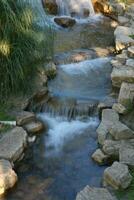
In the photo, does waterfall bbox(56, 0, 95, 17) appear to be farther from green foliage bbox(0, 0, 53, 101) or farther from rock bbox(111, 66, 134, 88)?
green foliage bbox(0, 0, 53, 101)

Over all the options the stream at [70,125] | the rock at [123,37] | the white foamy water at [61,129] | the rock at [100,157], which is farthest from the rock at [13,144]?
the rock at [123,37]

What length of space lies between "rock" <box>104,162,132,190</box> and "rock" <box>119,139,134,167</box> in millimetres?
146

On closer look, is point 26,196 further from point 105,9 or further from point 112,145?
point 105,9

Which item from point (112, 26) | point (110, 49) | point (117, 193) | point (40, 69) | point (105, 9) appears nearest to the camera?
point (117, 193)

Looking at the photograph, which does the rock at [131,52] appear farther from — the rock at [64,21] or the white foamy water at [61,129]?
the rock at [64,21]

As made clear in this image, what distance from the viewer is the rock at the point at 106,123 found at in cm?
569

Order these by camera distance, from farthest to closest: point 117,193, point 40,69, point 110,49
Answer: point 110,49, point 40,69, point 117,193

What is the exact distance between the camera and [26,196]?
479 centimetres

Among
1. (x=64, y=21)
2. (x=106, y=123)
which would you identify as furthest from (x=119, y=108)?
(x=64, y=21)

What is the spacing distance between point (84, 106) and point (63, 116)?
0.37 metres

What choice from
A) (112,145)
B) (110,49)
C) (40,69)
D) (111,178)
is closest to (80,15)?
(110,49)

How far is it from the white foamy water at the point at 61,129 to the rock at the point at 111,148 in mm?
657

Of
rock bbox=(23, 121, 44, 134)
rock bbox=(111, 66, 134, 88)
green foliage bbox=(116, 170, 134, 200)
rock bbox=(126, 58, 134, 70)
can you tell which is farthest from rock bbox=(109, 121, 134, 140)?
rock bbox=(126, 58, 134, 70)

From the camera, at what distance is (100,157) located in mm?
5355
